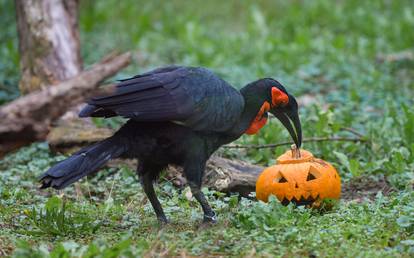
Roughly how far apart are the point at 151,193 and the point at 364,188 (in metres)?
2.09

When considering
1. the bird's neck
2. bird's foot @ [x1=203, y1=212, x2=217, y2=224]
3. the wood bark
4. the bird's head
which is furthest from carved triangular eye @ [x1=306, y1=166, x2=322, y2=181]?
the wood bark

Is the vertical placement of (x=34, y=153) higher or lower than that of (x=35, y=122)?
lower

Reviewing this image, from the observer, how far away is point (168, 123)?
5.37 m

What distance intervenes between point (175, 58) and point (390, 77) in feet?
10.5

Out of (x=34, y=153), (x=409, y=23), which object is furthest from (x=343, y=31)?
(x=34, y=153)

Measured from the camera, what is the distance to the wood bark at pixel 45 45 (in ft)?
27.8

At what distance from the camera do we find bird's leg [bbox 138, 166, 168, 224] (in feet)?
18.2

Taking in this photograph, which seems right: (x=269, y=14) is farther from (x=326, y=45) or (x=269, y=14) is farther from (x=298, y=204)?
(x=298, y=204)

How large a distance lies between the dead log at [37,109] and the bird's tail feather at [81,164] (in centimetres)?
58

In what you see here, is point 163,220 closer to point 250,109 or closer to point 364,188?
point 250,109

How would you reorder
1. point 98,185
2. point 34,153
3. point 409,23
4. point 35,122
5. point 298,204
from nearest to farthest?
point 35,122
point 298,204
point 98,185
point 34,153
point 409,23

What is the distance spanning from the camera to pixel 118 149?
5273mm

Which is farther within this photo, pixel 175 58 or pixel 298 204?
pixel 175 58

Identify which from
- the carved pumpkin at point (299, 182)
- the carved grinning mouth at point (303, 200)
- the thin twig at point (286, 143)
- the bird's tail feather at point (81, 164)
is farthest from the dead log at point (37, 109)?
the thin twig at point (286, 143)
